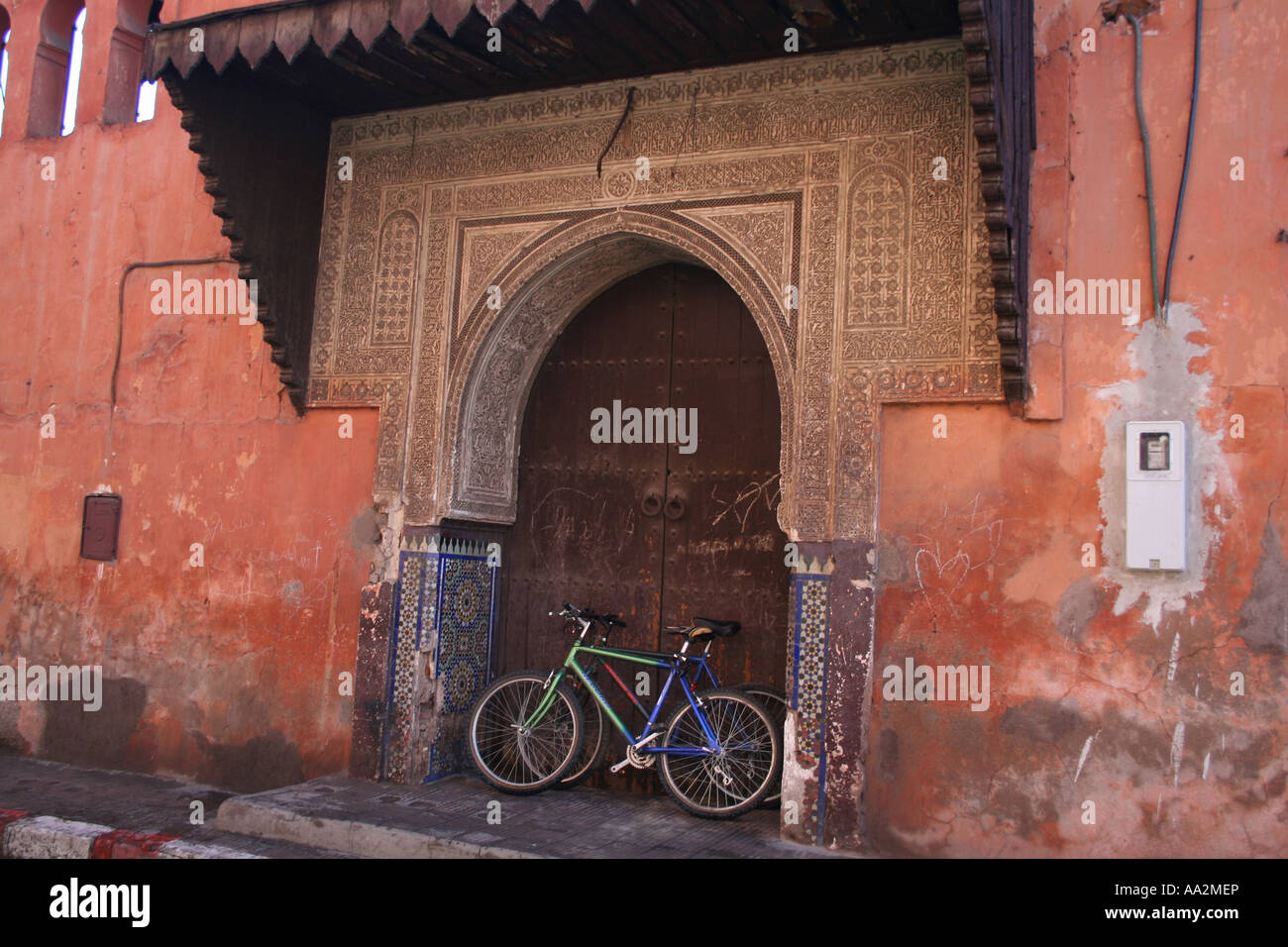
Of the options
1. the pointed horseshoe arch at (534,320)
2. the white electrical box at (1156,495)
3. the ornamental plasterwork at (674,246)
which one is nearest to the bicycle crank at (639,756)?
the ornamental plasterwork at (674,246)

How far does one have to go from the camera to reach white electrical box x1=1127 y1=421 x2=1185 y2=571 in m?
4.43

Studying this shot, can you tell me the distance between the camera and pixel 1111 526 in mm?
4555

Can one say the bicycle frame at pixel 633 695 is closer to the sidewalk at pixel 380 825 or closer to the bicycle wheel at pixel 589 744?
the bicycle wheel at pixel 589 744

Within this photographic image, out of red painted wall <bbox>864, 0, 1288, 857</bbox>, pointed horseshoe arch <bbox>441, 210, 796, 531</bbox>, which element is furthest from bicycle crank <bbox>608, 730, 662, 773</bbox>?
pointed horseshoe arch <bbox>441, 210, 796, 531</bbox>

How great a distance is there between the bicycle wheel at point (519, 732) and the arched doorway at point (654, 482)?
0.33 metres

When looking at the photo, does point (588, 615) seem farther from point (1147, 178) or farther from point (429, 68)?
point (1147, 178)

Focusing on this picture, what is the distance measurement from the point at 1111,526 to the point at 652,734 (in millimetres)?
2264

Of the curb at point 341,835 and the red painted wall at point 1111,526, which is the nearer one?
the red painted wall at point 1111,526

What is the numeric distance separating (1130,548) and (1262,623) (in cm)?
53

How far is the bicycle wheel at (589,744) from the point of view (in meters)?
5.63

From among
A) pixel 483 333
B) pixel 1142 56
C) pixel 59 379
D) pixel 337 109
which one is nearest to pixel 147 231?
pixel 59 379

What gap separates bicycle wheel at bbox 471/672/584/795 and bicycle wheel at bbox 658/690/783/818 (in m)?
0.54

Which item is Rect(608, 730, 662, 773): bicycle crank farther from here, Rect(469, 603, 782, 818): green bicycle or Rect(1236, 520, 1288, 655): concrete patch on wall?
Rect(1236, 520, 1288, 655): concrete patch on wall

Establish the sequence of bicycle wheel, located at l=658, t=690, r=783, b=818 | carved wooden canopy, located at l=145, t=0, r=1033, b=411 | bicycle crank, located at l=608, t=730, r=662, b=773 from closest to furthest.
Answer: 1. carved wooden canopy, located at l=145, t=0, r=1033, b=411
2. bicycle wheel, located at l=658, t=690, r=783, b=818
3. bicycle crank, located at l=608, t=730, r=662, b=773
